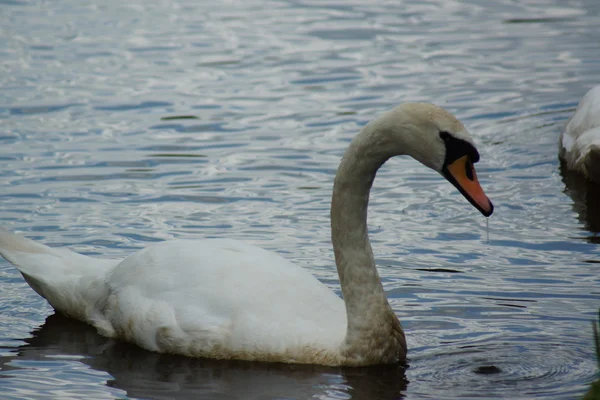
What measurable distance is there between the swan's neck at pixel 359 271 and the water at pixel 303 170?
0.15 metres

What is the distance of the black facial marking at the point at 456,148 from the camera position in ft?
21.7

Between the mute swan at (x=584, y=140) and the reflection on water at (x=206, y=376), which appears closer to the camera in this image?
the reflection on water at (x=206, y=376)

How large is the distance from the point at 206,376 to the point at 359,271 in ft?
3.41

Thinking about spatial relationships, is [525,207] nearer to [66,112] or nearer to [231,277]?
[231,277]

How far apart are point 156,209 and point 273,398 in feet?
13.0

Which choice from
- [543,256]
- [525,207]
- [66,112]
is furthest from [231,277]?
[66,112]

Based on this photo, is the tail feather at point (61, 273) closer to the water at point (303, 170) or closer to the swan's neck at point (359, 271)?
the water at point (303, 170)

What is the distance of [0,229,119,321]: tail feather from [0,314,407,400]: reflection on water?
43 centimetres

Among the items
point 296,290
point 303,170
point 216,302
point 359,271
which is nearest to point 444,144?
point 359,271

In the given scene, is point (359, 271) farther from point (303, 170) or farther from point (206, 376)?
point (303, 170)

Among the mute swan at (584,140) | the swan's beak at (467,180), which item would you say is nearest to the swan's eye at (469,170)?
the swan's beak at (467,180)

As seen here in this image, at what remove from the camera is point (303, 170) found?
11.7 m

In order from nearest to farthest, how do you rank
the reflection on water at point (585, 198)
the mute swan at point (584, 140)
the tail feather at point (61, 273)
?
the tail feather at point (61, 273) → the reflection on water at point (585, 198) → the mute swan at point (584, 140)

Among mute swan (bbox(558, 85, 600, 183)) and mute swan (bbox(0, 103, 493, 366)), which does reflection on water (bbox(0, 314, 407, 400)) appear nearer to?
mute swan (bbox(0, 103, 493, 366))
